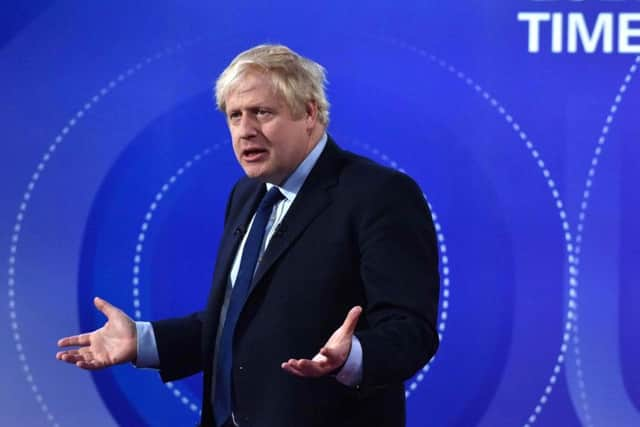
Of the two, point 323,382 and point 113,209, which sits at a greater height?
point 113,209

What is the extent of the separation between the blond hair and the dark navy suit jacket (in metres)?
0.22

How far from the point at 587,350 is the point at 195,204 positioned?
1428mm

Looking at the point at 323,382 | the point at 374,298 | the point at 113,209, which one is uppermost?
the point at 113,209

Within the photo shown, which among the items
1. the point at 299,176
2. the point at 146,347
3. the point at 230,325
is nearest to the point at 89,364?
the point at 146,347

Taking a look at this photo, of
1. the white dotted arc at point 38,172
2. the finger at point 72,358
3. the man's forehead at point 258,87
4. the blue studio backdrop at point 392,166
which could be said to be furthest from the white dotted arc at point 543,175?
the finger at point 72,358

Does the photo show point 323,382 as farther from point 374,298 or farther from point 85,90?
point 85,90

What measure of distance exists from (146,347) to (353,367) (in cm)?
64

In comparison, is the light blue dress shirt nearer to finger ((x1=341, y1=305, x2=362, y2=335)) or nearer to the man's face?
the man's face

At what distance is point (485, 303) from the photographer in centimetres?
369

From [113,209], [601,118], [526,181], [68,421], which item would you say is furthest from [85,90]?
[601,118]

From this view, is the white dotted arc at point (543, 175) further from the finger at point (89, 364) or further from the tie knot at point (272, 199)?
the finger at point (89, 364)

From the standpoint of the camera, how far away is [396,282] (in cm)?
219

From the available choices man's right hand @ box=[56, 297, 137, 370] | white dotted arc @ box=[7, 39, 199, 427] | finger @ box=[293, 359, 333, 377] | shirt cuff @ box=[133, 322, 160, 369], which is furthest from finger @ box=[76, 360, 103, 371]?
white dotted arc @ box=[7, 39, 199, 427]

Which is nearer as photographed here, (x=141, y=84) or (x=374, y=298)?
(x=374, y=298)
